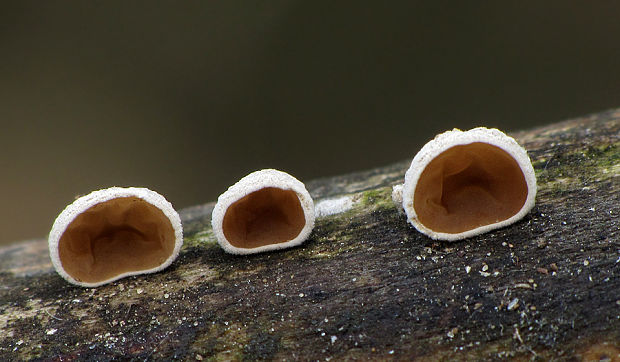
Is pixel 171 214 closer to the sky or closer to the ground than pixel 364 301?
closer to the sky

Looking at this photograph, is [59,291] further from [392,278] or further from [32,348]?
[392,278]

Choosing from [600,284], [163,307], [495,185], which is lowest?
[600,284]

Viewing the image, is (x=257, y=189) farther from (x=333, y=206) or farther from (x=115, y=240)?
(x=115, y=240)

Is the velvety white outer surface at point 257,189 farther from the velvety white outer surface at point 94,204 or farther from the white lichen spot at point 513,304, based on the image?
the white lichen spot at point 513,304

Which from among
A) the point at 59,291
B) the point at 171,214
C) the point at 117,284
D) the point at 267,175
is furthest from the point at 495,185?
the point at 59,291

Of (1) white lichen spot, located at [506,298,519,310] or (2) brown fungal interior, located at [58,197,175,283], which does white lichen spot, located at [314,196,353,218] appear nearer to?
(2) brown fungal interior, located at [58,197,175,283]

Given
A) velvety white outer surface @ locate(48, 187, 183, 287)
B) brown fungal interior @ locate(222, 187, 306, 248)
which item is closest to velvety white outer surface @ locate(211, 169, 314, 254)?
brown fungal interior @ locate(222, 187, 306, 248)

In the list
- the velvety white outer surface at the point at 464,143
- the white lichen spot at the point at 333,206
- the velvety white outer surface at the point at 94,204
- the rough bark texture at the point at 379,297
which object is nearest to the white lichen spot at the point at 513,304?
the rough bark texture at the point at 379,297

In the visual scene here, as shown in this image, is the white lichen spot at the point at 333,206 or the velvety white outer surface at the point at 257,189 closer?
the velvety white outer surface at the point at 257,189
